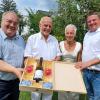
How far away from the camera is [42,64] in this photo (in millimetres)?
4945

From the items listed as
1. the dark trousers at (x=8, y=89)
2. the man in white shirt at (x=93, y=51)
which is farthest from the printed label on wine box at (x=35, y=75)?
the man in white shirt at (x=93, y=51)

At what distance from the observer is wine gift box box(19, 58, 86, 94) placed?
4.36 metres

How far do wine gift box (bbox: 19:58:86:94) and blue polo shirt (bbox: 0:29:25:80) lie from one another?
162 millimetres

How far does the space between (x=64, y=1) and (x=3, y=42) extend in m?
8.62

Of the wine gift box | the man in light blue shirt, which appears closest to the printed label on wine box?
the wine gift box

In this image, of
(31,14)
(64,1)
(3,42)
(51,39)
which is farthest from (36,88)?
(31,14)

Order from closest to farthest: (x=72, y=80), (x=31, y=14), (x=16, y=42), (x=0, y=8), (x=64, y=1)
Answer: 1. (x=72, y=80)
2. (x=16, y=42)
3. (x=64, y=1)
4. (x=31, y=14)
5. (x=0, y=8)

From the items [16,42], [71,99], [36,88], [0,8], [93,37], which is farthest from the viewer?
[0,8]

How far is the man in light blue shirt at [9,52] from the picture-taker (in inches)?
193

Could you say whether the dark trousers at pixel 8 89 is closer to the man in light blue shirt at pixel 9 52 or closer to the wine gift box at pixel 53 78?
the man in light blue shirt at pixel 9 52

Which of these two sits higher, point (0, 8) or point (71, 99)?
point (0, 8)

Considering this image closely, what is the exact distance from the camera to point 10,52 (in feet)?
16.1

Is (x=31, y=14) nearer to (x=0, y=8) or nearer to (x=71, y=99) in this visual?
(x=71, y=99)

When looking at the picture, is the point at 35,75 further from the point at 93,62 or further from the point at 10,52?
the point at 93,62
